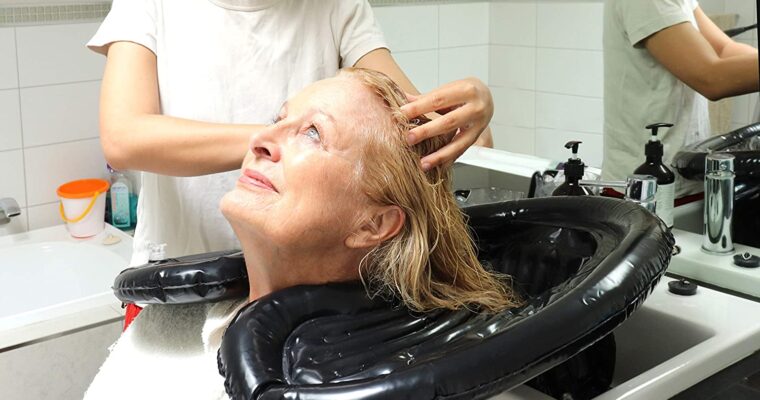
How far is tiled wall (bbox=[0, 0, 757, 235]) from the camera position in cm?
204

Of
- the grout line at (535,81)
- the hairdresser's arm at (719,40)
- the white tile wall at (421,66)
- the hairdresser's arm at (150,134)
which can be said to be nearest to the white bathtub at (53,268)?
the white tile wall at (421,66)

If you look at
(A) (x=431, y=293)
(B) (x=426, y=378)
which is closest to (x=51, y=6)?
(A) (x=431, y=293)

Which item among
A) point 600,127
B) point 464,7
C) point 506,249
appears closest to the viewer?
point 506,249

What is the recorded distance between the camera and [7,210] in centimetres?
320

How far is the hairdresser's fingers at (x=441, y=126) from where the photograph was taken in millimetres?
1341

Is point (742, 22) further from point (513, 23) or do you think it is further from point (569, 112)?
point (513, 23)

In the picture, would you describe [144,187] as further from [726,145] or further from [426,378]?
[726,145]

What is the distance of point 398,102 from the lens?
143 cm

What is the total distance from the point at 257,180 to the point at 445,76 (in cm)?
123

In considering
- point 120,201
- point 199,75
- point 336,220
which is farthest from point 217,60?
point 120,201

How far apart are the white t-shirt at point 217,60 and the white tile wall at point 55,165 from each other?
1.63 metres

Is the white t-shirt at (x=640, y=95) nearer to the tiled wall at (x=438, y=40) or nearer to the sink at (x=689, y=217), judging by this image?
the sink at (x=689, y=217)

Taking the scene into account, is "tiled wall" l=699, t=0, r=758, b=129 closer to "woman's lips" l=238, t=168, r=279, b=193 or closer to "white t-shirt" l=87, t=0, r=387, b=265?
"white t-shirt" l=87, t=0, r=387, b=265

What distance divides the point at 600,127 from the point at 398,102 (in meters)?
0.77
